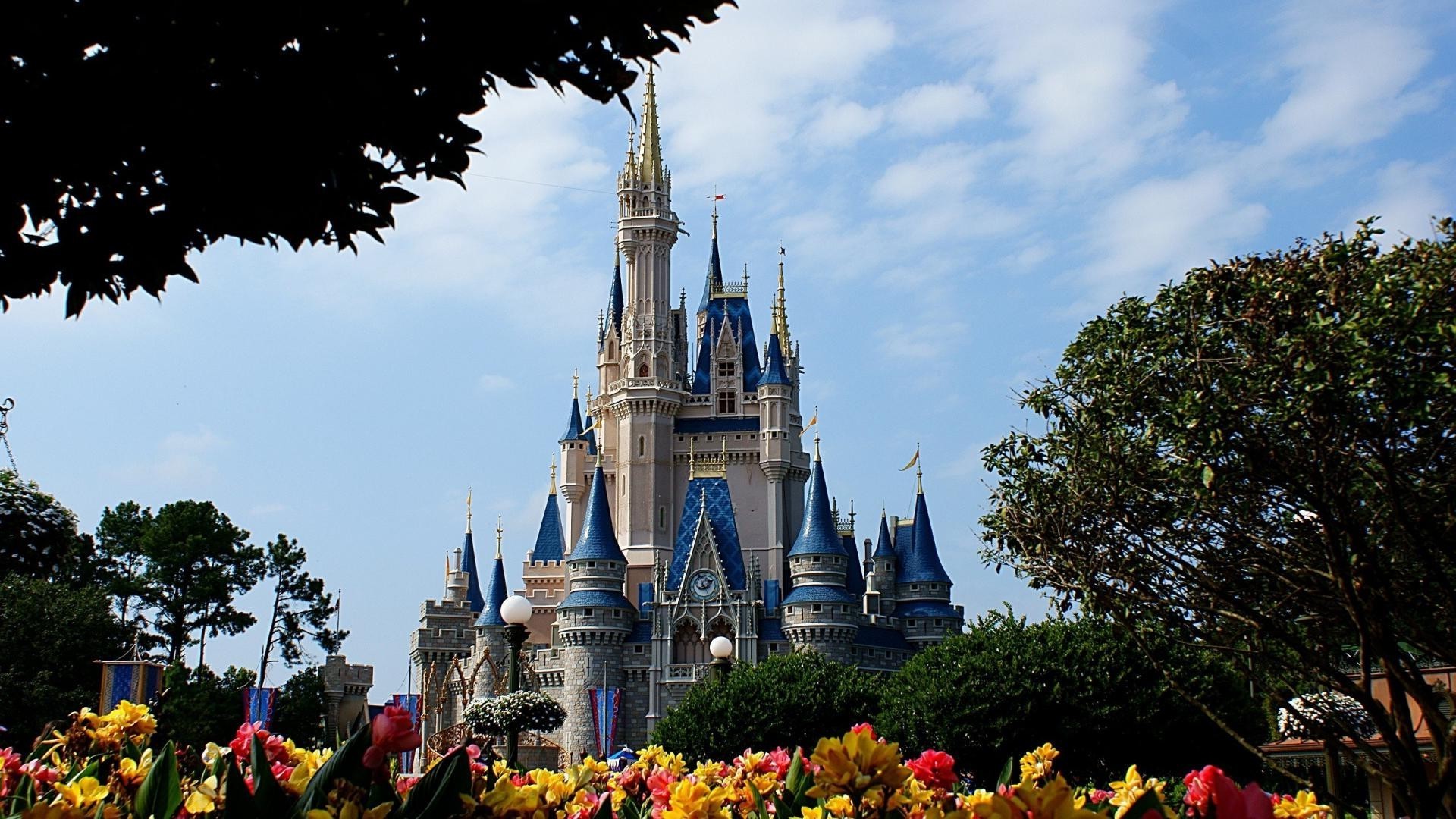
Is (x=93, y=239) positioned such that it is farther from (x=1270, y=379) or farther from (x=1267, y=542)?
(x=1267, y=542)

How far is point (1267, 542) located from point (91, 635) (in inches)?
1444

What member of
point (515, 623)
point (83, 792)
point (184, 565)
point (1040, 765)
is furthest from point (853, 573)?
point (83, 792)

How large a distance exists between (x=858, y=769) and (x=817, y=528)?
5879cm

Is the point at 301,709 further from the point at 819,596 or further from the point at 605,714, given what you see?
the point at 819,596

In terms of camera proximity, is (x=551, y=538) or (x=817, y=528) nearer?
(x=817, y=528)

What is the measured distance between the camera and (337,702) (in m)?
61.8

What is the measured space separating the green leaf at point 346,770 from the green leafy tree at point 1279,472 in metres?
12.5

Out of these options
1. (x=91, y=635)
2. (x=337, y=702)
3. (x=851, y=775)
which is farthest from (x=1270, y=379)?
(x=337, y=702)

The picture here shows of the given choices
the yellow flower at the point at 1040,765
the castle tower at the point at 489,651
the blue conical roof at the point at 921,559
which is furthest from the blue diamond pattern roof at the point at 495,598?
the yellow flower at the point at 1040,765

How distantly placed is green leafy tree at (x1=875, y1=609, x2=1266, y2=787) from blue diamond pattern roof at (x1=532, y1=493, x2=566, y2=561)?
3550 cm

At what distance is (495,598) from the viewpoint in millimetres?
70500

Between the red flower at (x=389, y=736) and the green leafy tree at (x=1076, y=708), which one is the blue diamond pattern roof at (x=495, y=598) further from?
the red flower at (x=389, y=736)

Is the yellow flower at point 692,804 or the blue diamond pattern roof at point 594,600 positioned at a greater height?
the blue diamond pattern roof at point 594,600

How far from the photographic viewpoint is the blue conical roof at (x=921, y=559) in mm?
64875
